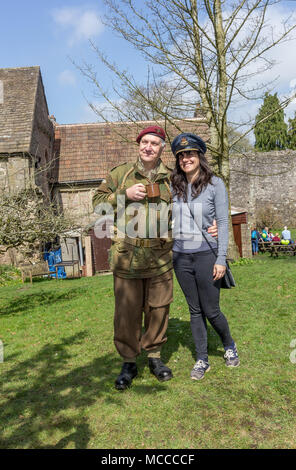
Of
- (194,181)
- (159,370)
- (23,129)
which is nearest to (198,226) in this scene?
(194,181)

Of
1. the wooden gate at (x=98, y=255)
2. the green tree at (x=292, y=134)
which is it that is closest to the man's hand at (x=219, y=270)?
the wooden gate at (x=98, y=255)

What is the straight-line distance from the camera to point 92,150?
869 inches

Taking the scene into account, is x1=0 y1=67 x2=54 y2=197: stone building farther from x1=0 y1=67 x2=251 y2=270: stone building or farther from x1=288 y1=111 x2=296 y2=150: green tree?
x1=288 y1=111 x2=296 y2=150: green tree

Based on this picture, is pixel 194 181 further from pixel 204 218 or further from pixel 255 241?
pixel 255 241

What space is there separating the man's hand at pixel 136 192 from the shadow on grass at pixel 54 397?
161cm

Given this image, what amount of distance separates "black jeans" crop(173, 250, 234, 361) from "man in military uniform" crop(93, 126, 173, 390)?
0.17 m

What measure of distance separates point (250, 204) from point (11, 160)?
18801 millimetres

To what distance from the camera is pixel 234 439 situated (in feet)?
8.10

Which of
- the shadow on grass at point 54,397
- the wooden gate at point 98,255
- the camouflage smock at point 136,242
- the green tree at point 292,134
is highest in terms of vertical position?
the green tree at point 292,134

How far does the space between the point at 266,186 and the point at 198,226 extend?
29.2 metres

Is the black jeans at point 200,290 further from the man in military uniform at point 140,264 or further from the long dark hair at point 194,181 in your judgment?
the long dark hair at point 194,181

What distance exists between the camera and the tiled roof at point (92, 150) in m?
21.2

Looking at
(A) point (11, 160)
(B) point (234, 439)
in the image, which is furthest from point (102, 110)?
(B) point (234, 439)

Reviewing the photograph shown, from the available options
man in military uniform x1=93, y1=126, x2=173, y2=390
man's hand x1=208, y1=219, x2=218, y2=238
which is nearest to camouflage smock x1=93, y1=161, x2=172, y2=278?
man in military uniform x1=93, y1=126, x2=173, y2=390
